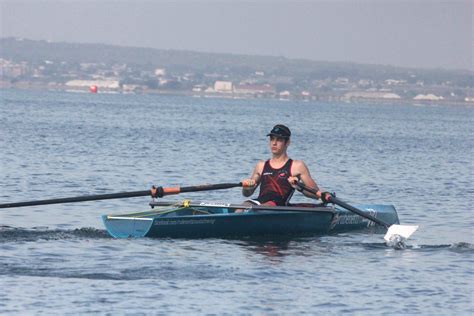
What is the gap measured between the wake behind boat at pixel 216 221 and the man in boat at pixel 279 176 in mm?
304

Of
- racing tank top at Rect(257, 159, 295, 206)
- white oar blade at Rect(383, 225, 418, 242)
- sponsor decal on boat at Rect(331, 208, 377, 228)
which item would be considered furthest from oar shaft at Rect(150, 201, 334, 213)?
white oar blade at Rect(383, 225, 418, 242)

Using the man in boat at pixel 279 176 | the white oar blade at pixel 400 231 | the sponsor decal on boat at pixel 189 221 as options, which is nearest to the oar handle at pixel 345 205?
the man in boat at pixel 279 176

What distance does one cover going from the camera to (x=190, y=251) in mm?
18859

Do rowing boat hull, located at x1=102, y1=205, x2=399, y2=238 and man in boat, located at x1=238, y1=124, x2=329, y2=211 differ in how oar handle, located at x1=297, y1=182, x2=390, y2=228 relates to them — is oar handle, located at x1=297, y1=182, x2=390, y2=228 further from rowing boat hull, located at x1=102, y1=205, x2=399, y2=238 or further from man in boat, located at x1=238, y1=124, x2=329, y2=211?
rowing boat hull, located at x1=102, y1=205, x2=399, y2=238

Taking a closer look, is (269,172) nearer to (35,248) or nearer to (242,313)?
(35,248)

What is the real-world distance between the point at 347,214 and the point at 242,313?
25.4 ft

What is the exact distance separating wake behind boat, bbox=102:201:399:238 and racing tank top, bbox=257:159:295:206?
0.86 ft

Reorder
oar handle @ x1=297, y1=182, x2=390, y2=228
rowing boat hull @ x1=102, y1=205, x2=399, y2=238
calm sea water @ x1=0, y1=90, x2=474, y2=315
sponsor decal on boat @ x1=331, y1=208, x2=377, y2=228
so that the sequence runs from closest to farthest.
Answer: calm sea water @ x1=0, y1=90, x2=474, y2=315 → rowing boat hull @ x1=102, y1=205, x2=399, y2=238 → oar handle @ x1=297, y1=182, x2=390, y2=228 → sponsor decal on boat @ x1=331, y1=208, x2=377, y2=228

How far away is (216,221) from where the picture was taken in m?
20.0

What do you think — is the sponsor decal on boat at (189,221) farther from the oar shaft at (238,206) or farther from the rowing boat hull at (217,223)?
the oar shaft at (238,206)

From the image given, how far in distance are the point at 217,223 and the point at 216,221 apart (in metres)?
0.04

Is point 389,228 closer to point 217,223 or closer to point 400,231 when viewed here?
point 400,231

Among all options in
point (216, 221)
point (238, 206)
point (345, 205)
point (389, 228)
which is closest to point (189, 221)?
point (216, 221)

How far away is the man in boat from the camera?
20.1 metres
